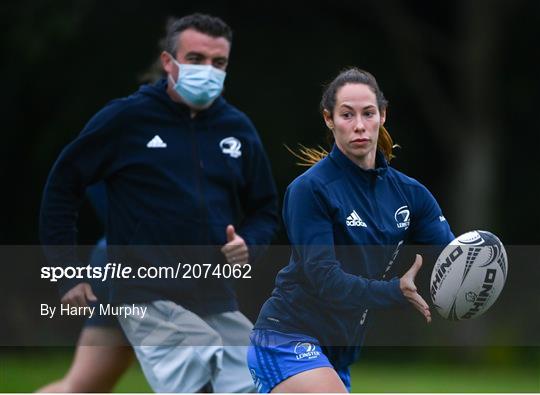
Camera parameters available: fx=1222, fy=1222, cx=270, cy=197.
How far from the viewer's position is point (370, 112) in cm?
502

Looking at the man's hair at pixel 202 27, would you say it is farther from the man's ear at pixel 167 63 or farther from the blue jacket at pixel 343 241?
the blue jacket at pixel 343 241

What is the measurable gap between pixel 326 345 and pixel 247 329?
96cm

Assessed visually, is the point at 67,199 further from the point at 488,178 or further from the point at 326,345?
the point at 488,178

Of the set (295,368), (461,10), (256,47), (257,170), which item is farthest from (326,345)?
(461,10)

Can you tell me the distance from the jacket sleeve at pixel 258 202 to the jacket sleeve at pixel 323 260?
4.69 feet

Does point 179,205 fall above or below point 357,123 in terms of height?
below

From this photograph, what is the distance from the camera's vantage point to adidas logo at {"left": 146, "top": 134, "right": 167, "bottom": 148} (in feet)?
20.2

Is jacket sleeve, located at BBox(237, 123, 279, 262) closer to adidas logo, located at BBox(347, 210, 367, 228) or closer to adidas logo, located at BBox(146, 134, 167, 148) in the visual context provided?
adidas logo, located at BBox(146, 134, 167, 148)

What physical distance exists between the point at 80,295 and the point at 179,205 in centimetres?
66

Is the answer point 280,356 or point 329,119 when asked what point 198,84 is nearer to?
point 329,119

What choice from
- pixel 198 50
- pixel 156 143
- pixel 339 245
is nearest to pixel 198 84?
pixel 198 50

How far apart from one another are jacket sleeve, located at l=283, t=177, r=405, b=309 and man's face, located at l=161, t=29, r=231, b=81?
1.66 metres

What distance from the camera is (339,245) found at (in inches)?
197

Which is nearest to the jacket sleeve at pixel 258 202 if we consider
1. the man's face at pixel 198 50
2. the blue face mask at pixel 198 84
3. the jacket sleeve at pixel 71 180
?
the blue face mask at pixel 198 84
